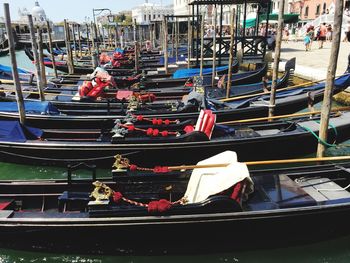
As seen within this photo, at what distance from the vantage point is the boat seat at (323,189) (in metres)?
4.52

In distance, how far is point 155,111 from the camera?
26.7 ft

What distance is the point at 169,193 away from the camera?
4.51 meters

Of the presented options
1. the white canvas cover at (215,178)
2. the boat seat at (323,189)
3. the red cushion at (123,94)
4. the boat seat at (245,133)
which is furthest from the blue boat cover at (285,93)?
the white canvas cover at (215,178)

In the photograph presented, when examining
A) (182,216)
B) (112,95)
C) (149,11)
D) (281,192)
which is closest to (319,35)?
(112,95)

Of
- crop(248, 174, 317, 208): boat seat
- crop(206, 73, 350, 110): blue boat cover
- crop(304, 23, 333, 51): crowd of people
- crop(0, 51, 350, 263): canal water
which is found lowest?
crop(0, 51, 350, 263): canal water

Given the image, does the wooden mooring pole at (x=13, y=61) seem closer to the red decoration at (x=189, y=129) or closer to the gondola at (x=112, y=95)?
the gondola at (x=112, y=95)

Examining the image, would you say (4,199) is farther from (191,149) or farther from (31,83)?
(31,83)

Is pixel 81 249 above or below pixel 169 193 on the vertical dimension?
below

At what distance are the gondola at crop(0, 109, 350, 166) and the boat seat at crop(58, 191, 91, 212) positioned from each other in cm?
199

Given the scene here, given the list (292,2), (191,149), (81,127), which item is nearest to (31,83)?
(81,127)

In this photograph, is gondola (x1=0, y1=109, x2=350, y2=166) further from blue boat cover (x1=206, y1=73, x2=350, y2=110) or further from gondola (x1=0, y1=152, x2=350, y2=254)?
gondola (x1=0, y1=152, x2=350, y2=254)

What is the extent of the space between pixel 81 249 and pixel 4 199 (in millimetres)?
1423

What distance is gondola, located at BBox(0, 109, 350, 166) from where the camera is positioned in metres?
6.34

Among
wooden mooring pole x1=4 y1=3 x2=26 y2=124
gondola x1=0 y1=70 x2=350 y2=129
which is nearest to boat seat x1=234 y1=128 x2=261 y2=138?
gondola x1=0 y1=70 x2=350 y2=129
